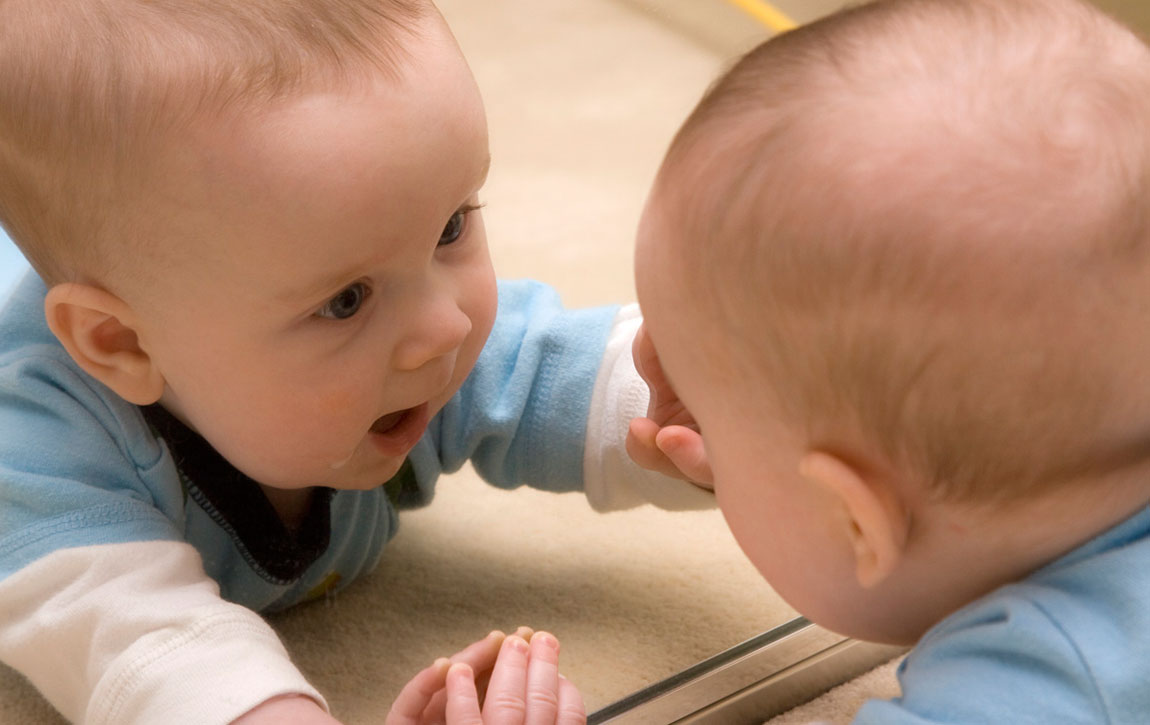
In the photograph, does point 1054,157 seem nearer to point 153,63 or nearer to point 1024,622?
point 1024,622

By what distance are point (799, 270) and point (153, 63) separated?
317 mm

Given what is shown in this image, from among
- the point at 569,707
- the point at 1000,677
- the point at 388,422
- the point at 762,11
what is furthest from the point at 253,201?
the point at 762,11

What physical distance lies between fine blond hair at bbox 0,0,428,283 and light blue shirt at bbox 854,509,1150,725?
0.37 meters

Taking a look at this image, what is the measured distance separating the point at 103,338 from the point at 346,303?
131mm

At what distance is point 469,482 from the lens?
2.81ft

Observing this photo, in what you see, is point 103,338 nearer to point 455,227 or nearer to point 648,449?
point 455,227

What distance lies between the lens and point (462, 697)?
574 mm

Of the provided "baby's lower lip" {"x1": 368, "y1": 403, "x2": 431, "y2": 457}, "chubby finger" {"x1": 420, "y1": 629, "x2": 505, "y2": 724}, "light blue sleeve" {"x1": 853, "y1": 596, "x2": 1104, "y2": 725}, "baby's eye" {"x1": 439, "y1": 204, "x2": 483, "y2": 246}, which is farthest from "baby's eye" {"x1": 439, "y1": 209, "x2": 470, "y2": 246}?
"light blue sleeve" {"x1": 853, "y1": 596, "x2": 1104, "y2": 725}

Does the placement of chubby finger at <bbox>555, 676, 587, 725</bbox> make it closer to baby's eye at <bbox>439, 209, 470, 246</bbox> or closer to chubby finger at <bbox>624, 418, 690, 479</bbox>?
chubby finger at <bbox>624, 418, 690, 479</bbox>

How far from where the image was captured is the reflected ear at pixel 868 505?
1.49 feet

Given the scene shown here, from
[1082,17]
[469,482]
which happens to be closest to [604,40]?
[469,482]

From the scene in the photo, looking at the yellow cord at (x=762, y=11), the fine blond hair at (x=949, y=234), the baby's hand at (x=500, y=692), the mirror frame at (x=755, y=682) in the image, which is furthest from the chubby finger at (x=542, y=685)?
the yellow cord at (x=762, y=11)

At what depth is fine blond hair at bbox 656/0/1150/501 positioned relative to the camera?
406 mm

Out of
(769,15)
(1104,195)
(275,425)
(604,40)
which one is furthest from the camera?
(604,40)
